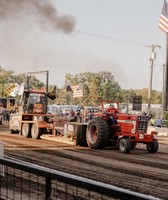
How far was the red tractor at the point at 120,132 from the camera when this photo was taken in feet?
43.0

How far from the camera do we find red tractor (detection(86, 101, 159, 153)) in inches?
516

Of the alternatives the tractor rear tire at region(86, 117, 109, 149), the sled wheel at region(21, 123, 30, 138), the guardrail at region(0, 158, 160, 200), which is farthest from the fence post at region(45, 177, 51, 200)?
the sled wheel at region(21, 123, 30, 138)

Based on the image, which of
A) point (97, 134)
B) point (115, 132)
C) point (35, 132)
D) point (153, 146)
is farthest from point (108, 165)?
point (35, 132)

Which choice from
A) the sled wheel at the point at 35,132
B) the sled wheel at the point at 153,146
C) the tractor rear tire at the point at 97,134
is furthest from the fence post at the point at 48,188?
the sled wheel at the point at 35,132

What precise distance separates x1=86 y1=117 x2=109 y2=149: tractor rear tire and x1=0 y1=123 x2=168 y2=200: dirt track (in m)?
0.30

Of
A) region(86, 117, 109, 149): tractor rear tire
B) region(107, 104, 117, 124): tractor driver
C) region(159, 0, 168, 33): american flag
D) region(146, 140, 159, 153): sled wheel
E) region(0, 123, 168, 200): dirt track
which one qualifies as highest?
region(159, 0, 168, 33): american flag

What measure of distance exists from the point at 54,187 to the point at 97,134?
9922mm

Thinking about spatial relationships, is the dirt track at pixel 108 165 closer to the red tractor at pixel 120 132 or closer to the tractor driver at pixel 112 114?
the red tractor at pixel 120 132

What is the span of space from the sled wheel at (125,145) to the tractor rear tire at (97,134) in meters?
0.59

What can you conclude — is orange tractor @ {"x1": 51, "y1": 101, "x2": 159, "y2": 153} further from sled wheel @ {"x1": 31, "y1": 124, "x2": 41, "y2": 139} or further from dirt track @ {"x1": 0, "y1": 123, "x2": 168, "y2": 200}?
sled wheel @ {"x1": 31, "y1": 124, "x2": 41, "y2": 139}

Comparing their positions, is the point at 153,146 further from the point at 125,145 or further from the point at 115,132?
the point at 115,132

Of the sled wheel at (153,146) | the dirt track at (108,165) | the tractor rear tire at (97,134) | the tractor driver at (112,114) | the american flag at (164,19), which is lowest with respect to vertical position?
the dirt track at (108,165)

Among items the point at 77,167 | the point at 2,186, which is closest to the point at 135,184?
the point at 77,167

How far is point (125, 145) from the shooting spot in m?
12.7
